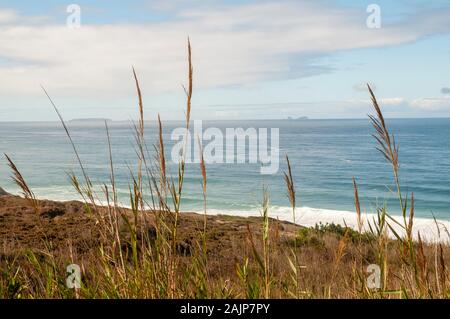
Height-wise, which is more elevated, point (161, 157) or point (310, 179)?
point (310, 179)

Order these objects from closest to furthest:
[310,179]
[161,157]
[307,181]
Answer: [161,157], [307,181], [310,179]

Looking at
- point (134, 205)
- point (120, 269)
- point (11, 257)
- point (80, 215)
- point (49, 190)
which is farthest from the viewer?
point (49, 190)

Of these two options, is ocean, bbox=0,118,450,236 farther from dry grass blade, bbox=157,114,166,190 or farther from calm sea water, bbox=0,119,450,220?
dry grass blade, bbox=157,114,166,190

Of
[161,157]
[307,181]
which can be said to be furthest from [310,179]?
[161,157]

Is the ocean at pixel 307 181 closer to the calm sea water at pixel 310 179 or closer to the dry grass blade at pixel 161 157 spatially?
the calm sea water at pixel 310 179

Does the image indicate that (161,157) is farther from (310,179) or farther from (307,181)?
(310,179)

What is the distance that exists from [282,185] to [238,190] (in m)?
5.13

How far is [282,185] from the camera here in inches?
1714

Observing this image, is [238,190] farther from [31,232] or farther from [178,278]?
[178,278]

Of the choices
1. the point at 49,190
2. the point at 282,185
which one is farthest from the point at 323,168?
the point at 49,190

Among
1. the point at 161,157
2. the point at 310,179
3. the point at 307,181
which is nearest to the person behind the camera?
the point at 161,157

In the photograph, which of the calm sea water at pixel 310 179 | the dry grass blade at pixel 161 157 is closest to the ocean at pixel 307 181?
the calm sea water at pixel 310 179

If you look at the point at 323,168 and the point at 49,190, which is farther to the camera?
the point at 323,168
